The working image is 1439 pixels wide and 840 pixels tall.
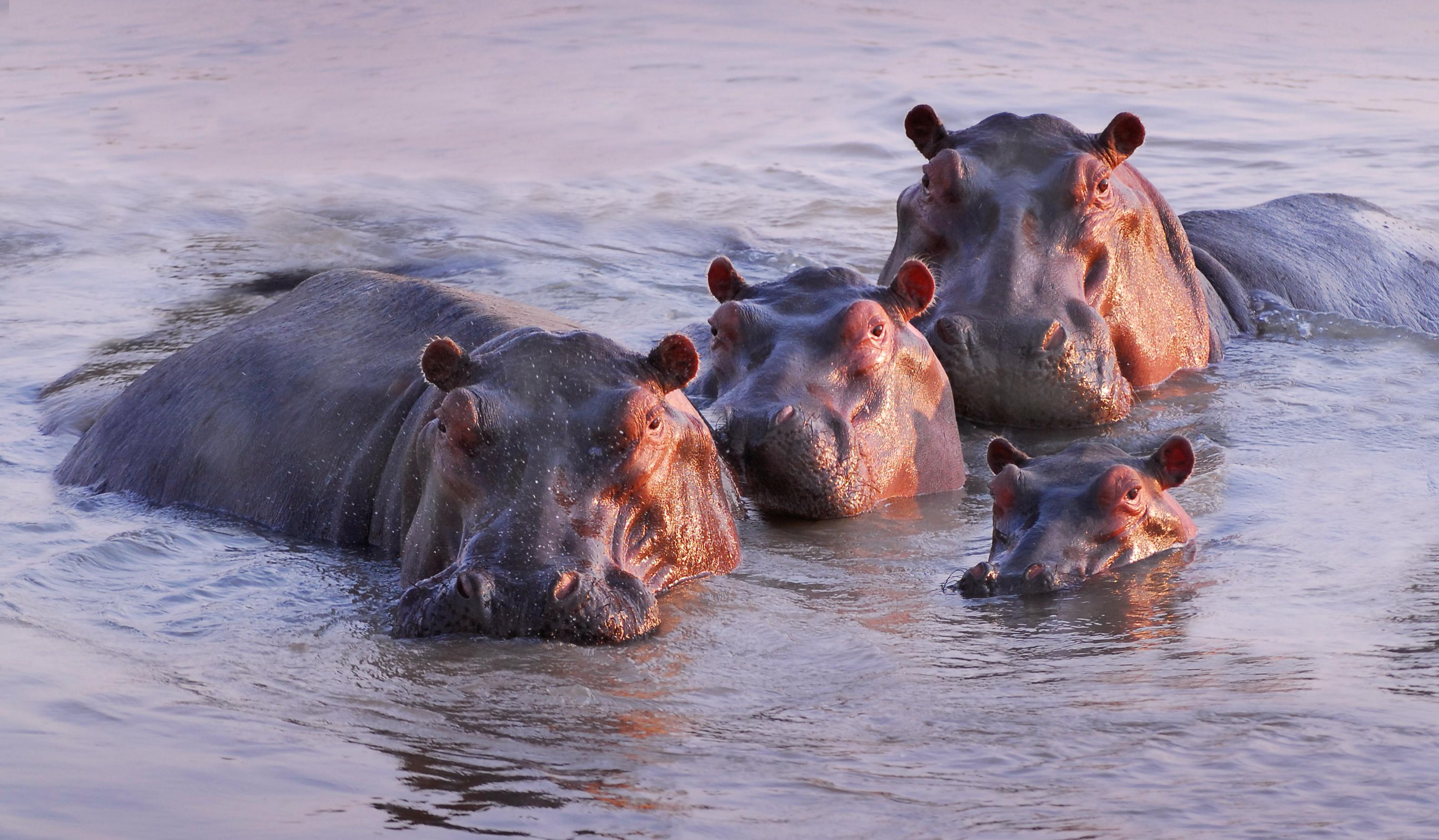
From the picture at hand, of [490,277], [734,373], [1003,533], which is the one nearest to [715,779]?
[1003,533]

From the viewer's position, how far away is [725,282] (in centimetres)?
686

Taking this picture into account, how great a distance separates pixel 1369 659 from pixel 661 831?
77.7 inches

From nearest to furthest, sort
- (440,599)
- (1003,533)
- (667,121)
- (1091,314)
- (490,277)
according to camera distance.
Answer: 1. (440,599)
2. (1003,533)
3. (1091,314)
4. (490,277)
5. (667,121)

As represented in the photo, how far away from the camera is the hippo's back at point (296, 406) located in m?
5.95

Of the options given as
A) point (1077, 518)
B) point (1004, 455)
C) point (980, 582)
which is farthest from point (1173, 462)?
point (980, 582)

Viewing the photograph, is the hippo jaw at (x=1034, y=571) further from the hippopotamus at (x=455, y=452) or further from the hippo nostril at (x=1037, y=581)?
the hippopotamus at (x=455, y=452)

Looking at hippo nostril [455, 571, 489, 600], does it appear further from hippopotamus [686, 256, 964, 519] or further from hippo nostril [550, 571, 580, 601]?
hippopotamus [686, 256, 964, 519]

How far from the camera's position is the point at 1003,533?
18.7ft

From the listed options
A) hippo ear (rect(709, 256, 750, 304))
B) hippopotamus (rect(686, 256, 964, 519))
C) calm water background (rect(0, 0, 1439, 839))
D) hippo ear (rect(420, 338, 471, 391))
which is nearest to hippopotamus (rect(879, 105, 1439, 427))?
calm water background (rect(0, 0, 1439, 839))

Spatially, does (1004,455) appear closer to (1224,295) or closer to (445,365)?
(445,365)

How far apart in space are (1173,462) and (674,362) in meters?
1.74

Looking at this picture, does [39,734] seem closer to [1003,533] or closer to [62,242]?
[1003,533]

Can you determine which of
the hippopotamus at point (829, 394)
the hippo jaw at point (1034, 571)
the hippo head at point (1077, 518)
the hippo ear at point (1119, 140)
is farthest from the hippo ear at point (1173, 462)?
the hippo ear at point (1119, 140)

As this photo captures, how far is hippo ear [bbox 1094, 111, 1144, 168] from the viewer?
740cm
